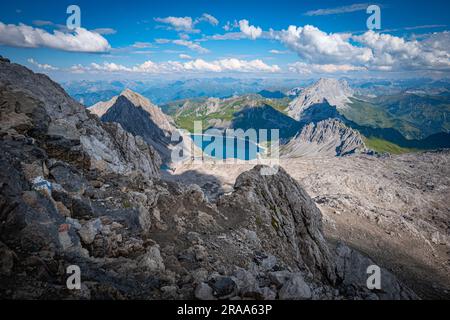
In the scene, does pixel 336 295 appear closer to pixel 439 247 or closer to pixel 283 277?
pixel 283 277

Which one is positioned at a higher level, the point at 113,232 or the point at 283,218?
the point at 113,232

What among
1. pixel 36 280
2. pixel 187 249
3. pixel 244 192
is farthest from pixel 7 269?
pixel 244 192

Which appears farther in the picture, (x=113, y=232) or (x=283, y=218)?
(x=283, y=218)

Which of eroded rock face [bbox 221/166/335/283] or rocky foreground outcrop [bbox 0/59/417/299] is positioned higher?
rocky foreground outcrop [bbox 0/59/417/299]

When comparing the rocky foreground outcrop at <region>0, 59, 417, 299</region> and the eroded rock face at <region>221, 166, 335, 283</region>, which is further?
the eroded rock face at <region>221, 166, 335, 283</region>

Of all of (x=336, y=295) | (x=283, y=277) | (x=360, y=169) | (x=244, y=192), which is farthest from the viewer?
(x=360, y=169)

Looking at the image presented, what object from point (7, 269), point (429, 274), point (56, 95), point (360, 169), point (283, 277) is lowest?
point (429, 274)

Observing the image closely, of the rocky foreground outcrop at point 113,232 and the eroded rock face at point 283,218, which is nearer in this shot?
the rocky foreground outcrop at point 113,232

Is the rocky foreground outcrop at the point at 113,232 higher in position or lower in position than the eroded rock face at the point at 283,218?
higher
